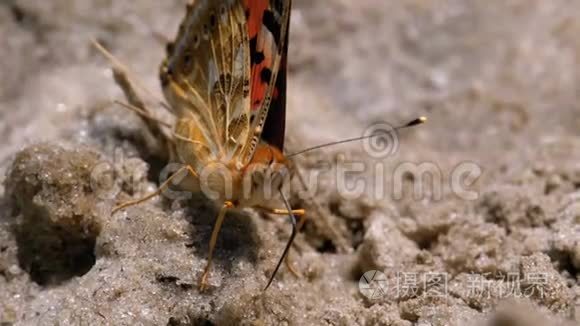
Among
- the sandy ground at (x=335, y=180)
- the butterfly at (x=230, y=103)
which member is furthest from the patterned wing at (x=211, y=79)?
the sandy ground at (x=335, y=180)

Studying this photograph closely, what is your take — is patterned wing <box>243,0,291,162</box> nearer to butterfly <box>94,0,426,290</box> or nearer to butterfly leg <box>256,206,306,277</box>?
butterfly <box>94,0,426,290</box>

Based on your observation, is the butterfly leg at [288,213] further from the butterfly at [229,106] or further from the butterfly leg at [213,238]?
the butterfly leg at [213,238]

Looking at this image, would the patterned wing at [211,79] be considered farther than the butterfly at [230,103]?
Yes

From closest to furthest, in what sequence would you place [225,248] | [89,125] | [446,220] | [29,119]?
1. [225,248]
2. [446,220]
3. [89,125]
4. [29,119]

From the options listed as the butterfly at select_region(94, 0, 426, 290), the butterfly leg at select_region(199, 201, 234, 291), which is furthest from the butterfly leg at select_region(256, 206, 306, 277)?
the butterfly leg at select_region(199, 201, 234, 291)

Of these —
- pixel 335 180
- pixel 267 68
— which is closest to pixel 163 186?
pixel 267 68

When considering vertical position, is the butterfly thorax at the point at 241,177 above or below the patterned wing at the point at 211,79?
below

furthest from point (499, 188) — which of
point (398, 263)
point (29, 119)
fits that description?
point (29, 119)

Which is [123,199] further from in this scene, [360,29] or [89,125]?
[360,29]
